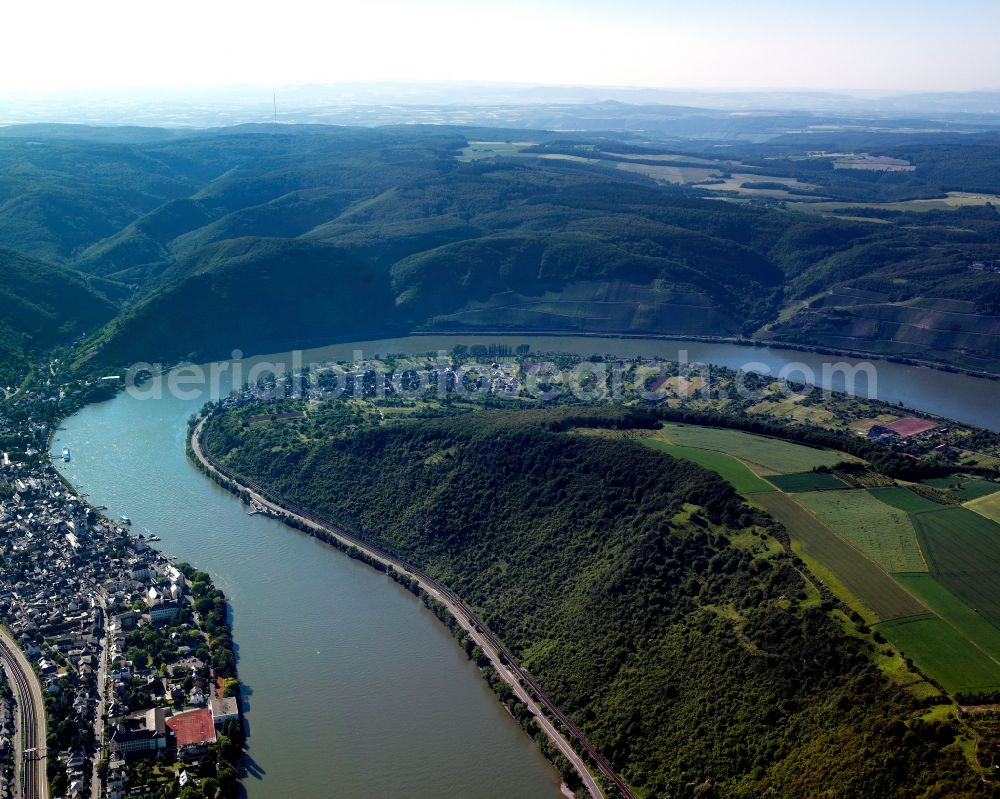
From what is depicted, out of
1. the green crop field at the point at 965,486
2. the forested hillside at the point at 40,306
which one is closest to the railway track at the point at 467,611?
the green crop field at the point at 965,486

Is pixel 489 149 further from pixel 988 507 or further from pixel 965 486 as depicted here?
pixel 988 507

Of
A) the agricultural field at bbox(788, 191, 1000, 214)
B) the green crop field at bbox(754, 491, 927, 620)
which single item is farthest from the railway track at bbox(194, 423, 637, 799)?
the agricultural field at bbox(788, 191, 1000, 214)

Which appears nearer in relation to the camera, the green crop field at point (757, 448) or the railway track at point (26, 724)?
the railway track at point (26, 724)

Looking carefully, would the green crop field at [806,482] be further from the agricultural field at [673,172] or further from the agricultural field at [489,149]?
the agricultural field at [489,149]

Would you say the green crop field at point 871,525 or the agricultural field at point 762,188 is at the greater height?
the agricultural field at point 762,188

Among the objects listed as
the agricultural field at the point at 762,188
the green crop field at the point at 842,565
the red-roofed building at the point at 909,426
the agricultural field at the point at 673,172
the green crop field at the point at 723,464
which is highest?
the agricultural field at the point at 673,172

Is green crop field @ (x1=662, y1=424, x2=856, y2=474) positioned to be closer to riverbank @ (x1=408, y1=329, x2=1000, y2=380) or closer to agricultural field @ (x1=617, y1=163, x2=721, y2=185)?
riverbank @ (x1=408, y1=329, x2=1000, y2=380)

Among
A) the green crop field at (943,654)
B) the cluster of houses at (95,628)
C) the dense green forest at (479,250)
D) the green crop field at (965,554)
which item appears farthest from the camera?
the dense green forest at (479,250)
